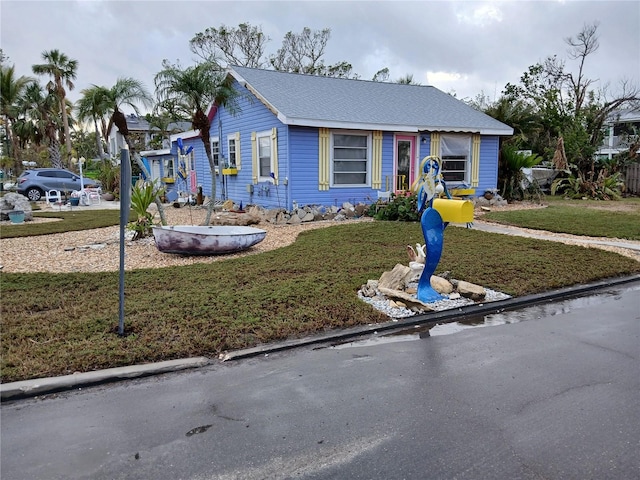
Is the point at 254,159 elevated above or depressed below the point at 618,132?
below

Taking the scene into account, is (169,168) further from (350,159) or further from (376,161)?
(376,161)

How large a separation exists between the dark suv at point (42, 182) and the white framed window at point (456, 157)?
17368 millimetres

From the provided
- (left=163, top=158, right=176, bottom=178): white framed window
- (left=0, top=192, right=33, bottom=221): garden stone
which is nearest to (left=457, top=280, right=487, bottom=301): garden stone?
(left=0, top=192, right=33, bottom=221): garden stone

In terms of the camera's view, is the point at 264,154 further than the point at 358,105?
No

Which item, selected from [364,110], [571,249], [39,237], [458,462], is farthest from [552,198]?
[458,462]

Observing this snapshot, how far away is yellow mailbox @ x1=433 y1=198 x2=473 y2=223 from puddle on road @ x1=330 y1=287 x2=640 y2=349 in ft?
3.72

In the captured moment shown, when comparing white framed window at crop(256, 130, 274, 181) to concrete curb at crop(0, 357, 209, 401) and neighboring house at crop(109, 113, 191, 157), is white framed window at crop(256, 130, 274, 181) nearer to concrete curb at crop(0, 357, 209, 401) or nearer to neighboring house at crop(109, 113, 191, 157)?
neighboring house at crop(109, 113, 191, 157)

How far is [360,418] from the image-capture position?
322cm

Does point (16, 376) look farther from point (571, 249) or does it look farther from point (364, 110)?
point (364, 110)

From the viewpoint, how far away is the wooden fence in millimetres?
21453

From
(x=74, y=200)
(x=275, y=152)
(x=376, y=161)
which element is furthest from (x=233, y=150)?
(x=74, y=200)

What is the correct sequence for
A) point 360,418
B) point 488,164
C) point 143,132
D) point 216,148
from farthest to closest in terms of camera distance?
point 143,132, point 216,148, point 488,164, point 360,418

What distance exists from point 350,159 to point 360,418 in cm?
1138

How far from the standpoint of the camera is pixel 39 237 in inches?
429
